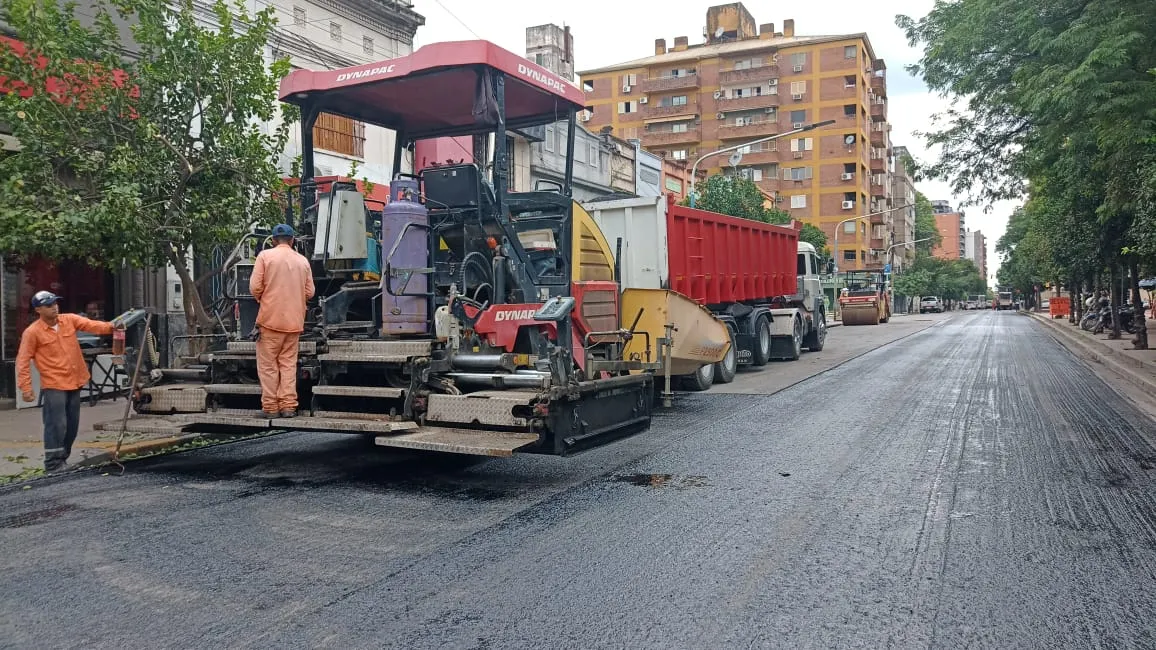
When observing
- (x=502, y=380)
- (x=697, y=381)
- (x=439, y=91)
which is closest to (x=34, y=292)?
(x=439, y=91)

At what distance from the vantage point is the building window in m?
11.3

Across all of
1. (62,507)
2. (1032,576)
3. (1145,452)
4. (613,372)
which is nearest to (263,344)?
(62,507)

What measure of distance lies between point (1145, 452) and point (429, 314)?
6683 mm

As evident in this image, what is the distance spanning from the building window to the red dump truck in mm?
3854

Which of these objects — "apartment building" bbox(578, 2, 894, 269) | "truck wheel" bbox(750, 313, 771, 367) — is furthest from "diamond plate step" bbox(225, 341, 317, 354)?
"apartment building" bbox(578, 2, 894, 269)

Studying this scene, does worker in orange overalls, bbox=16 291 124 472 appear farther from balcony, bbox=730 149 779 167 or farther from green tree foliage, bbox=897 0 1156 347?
balcony, bbox=730 149 779 167

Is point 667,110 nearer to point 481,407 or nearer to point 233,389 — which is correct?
point 233,389

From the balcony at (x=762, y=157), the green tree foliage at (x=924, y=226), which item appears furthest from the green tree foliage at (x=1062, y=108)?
the green tree foliage at (x=924, y=226)

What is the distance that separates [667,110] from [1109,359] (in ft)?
194

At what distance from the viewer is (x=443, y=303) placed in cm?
710

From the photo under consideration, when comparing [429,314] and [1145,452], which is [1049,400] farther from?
[429,314]

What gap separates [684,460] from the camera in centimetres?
760

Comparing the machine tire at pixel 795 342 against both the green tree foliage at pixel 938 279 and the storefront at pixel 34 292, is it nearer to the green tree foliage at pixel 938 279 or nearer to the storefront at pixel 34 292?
the storefront at pixel 34 292

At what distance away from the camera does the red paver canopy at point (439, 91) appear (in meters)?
Answer: 6.78
